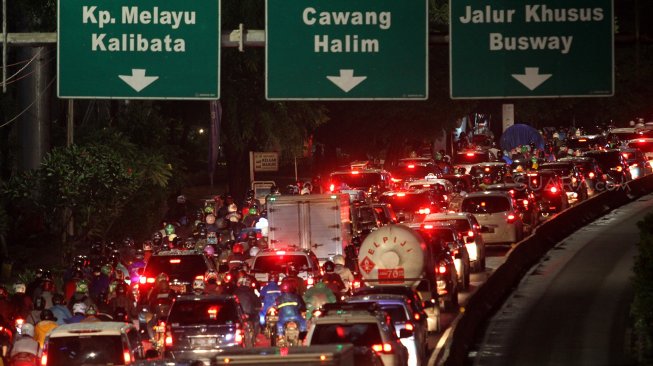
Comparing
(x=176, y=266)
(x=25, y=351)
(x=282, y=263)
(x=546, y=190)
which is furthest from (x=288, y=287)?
(x=546, y=190)

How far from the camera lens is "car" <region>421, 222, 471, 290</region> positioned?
3442 centimetres

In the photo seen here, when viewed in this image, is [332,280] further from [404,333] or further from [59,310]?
[59,310]

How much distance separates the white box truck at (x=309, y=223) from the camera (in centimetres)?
Result: 3519

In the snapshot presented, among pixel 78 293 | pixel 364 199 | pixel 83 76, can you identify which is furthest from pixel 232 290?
pixel 364 199

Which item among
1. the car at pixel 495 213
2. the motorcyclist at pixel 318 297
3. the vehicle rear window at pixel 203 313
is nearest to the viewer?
the vehicle rear window at pixel 203 313

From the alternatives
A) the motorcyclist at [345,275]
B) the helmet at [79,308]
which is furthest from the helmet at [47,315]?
the motorcyclist at [345,275]

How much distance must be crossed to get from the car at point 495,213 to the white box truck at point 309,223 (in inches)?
294

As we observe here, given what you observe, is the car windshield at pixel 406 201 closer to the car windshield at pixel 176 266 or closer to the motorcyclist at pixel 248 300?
the car windshield at pixel 176 266

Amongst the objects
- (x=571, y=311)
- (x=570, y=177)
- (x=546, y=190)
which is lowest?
(x=571, y=311)

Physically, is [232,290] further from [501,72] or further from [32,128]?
[32,128]

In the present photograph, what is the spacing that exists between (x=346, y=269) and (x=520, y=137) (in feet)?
143

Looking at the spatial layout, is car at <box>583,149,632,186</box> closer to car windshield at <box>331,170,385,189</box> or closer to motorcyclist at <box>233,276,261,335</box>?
car windshield at <box>331,170,385,189</box>

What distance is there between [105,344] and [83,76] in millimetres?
4183

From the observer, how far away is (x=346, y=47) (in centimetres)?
2025
